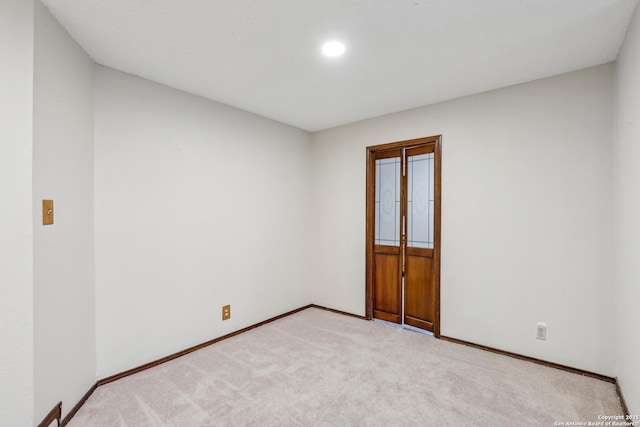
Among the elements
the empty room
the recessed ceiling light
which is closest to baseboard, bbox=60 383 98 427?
the empty room

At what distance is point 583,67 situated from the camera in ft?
7.64

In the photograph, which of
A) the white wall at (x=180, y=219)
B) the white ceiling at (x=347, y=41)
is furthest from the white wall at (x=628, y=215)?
the white wall at (x=180, y=219)

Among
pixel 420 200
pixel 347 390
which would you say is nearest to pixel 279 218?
pixel 420 200

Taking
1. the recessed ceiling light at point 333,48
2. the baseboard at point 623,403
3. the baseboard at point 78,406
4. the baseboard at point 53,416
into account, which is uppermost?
the recessed ceiling light at point 333,48

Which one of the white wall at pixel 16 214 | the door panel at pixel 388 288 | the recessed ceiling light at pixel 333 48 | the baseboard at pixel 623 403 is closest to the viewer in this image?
the white wall at pixel 16 214

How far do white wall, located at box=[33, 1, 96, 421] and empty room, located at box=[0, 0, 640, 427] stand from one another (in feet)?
0.06

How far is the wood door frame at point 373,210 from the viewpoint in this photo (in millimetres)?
3084

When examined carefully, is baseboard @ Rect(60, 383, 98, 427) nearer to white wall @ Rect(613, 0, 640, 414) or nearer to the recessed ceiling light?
the recessed ceiling light

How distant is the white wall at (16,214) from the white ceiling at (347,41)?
0.30 metres

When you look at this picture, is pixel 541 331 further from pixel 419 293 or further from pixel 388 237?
pixel 388 237

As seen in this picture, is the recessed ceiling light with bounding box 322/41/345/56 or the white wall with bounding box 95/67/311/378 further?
the white wall with bounding box 95/67/311/378

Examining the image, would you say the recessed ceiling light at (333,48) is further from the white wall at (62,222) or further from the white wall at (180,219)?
the white wall at (62,222)

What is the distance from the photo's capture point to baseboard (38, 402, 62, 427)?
Answer: 5.30 ft

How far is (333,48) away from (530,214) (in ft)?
7.00
